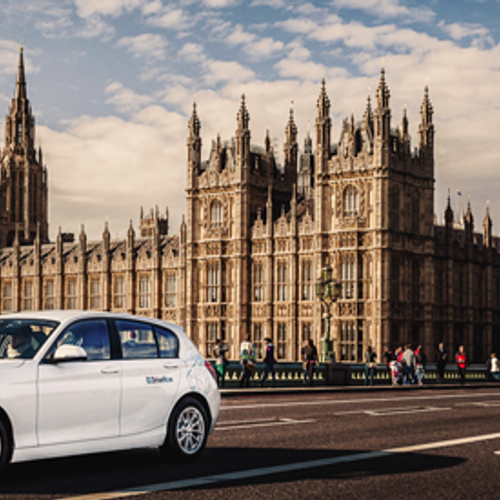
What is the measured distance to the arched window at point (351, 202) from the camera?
5584 cm

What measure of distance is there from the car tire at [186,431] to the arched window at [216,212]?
50589mm

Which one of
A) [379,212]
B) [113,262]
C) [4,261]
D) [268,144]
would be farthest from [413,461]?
[4,261]

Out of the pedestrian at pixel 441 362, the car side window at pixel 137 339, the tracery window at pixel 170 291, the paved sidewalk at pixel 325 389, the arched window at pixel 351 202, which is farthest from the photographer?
the tracery window at pixel 170 291

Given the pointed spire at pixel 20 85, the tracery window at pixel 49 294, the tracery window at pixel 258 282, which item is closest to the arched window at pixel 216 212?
the tracery window at pixel 258 282

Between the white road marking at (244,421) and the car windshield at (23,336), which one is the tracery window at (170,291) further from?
the car windshield at (23,336)

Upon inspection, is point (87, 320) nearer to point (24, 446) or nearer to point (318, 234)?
point (24, 446)

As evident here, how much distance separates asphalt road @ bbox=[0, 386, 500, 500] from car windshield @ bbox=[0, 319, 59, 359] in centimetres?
121

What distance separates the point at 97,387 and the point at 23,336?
905mm

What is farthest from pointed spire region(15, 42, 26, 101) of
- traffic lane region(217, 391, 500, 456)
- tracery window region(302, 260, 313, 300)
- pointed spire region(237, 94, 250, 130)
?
traffic lane region(217, 391, 500, 456)

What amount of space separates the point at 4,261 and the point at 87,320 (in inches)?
2815

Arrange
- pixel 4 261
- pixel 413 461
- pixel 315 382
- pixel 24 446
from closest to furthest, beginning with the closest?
pixel 24 446 → pixel 413 461 → pixel 315 382 → pixel 4 261

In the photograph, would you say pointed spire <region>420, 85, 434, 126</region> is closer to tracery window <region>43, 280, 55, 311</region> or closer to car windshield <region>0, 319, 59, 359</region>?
tracery window <region>43, 280, 55, 311</region>

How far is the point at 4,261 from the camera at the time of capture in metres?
79.7

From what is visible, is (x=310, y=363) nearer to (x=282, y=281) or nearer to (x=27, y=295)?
(x=282, y=281)
